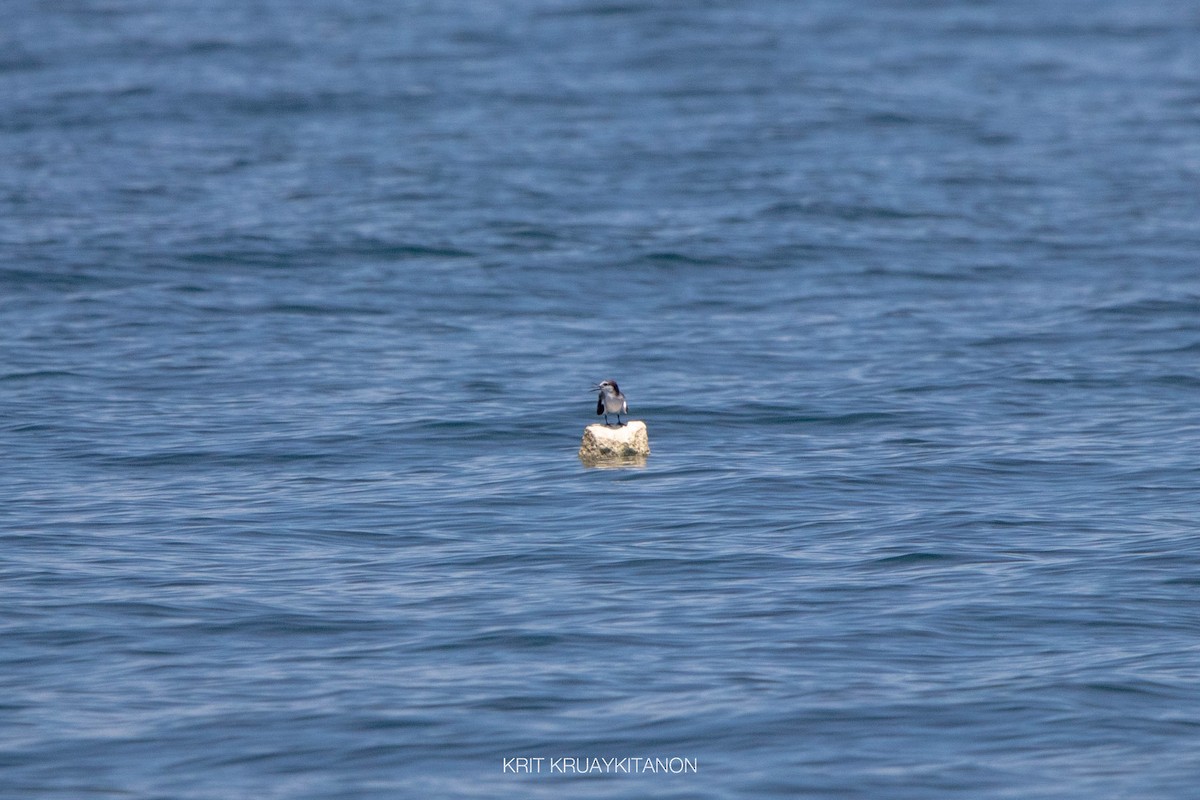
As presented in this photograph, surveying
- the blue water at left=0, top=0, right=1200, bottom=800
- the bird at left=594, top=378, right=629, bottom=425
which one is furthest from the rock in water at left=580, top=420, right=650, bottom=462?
the bird at left=594, top=378, right=629, bottom=425

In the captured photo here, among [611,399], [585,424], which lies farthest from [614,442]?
[585,424]

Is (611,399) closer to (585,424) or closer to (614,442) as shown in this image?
(614,442)

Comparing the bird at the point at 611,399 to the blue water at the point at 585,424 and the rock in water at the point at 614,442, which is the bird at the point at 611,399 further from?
the blue water at the point at 585,424

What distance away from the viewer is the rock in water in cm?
1770

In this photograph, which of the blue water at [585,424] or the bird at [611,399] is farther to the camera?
the bird at [611,399]

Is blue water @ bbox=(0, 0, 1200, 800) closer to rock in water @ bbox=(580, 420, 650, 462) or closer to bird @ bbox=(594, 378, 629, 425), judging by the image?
rock in water @ bbox=(580, 420, 650, 462)

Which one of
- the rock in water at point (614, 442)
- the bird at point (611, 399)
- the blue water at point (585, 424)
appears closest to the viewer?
→ the blue water at point (585, 424)

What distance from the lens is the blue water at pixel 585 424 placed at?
11.4m

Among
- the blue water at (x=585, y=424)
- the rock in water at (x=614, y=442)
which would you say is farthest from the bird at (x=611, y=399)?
the blue water at (x=585, y=424)

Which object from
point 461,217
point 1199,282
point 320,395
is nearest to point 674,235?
point 461,217

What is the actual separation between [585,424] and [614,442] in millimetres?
2388

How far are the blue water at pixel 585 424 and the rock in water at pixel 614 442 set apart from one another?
0.34 m

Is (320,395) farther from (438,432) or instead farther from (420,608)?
(420,608)

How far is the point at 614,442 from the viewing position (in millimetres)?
18031
